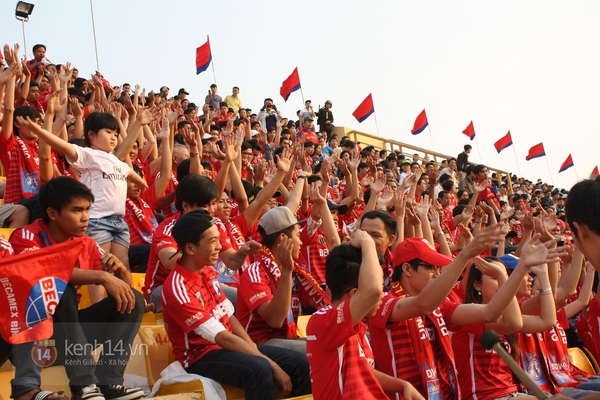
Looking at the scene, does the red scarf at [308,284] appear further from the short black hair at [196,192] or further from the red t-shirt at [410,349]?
the red t-shirt at [410,349]

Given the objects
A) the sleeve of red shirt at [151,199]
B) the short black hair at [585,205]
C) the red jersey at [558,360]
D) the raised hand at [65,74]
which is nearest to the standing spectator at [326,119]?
the raised hand at [65,74]

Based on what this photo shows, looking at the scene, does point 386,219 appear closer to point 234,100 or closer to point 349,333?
point 349,333

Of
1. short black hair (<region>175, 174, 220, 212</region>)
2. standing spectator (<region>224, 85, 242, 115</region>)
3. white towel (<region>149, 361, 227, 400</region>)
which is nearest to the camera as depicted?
white towel (<region>149, 361, 227, 400</region>)

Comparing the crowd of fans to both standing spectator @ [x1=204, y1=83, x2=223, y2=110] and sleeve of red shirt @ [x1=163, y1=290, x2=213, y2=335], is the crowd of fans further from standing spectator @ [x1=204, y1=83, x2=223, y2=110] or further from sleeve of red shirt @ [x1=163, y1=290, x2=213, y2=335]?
standing spectator @ [x1=204, y1=83, x2=223, y2=110]

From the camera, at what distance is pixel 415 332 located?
12.6 ft

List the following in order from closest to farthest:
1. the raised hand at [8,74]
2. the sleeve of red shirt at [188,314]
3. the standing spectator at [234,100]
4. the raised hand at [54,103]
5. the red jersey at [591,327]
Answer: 1. the sleeve of red shirt at [188,314]
2. the red jersey at [591,327]
3. the raised hand at [54,103]
4. the raised hand at [8,74]
5. the standing spectator at [234,100]

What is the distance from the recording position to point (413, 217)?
634cm

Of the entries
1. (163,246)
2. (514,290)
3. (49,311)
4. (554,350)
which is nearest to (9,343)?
(49,311)

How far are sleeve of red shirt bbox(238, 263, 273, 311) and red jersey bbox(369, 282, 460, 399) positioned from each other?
2.72ft

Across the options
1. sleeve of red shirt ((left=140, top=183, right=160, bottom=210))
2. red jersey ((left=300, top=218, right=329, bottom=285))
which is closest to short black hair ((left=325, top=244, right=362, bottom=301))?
red jersey ((left=300, top=218, right=329, bottom=285))

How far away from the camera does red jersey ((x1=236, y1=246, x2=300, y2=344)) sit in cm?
439

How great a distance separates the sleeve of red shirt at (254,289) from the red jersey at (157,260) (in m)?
0.63

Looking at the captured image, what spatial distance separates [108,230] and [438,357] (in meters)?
2.88

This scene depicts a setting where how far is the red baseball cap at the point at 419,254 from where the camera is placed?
12.7ft
